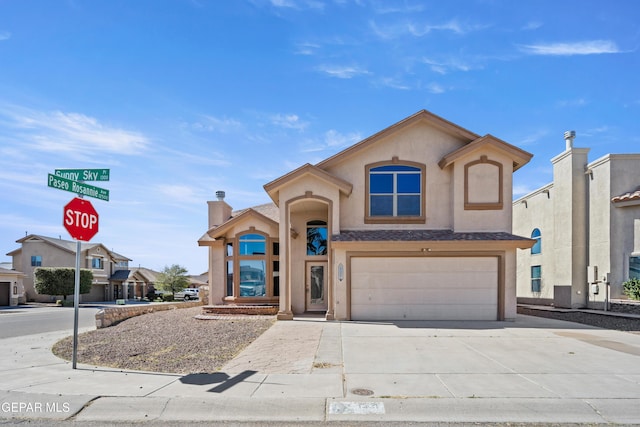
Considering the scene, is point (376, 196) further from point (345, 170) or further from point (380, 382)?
point (380, 382)

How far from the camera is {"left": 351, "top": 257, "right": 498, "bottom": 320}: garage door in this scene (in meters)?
15.1

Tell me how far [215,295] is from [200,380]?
11726mm

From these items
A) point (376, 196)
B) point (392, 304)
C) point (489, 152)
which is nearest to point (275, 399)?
point (392, 304)

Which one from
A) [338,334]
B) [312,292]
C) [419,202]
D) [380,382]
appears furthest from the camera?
[312,292]

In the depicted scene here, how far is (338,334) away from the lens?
12055mm

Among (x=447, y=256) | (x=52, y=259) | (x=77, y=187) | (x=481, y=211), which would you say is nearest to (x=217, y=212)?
(x=447, y=256)

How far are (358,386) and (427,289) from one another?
29.9ft

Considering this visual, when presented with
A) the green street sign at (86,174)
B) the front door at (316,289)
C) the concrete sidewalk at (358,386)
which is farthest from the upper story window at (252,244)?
the green street sign at (86,174)

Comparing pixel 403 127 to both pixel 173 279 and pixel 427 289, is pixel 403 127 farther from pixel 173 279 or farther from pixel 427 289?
pixel 173 279

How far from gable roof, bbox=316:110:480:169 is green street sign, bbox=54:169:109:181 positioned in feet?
29.5

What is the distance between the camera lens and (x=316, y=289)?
17438mm

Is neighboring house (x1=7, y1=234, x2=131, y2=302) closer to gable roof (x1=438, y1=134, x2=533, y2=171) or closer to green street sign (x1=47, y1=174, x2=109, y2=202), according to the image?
green street sign (x1=47, y1=174, x2=109, y2=202)

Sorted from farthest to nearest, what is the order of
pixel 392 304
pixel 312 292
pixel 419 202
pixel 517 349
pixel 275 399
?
pixel 312 292 → pixel 419 202 → pixel 392 304 → pixel 517 349 → pixel 275 399

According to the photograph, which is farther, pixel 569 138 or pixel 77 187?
pixel 569 138
